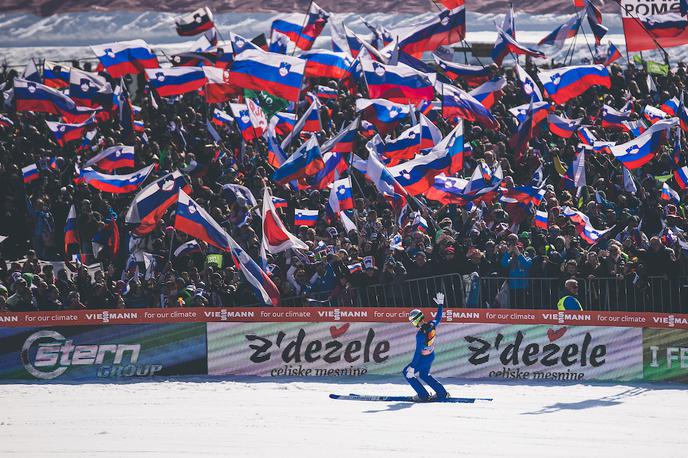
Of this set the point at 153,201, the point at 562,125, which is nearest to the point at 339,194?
the point at 153,201

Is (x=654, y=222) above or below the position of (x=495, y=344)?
above

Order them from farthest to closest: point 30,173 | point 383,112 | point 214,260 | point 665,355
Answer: point 30,173 → point 383,112 → point 214,260 → point 665,355

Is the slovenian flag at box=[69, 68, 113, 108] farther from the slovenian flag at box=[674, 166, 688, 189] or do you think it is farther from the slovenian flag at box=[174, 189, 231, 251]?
the slovenian flag at box=[674, 166, 688, 189]

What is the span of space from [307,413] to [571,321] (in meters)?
4.80

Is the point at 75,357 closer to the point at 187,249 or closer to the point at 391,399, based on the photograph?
the point at 187,249

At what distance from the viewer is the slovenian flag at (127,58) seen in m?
24.5

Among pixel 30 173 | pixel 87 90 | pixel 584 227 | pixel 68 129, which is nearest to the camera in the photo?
pixel 584 227

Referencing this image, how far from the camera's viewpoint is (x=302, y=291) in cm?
1930

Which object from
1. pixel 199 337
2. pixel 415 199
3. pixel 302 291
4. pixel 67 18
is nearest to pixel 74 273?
pixel 199 337

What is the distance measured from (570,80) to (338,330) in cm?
743

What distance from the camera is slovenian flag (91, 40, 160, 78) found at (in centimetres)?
2445

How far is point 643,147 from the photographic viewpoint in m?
20.5

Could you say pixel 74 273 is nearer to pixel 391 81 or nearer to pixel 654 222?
pixel 391 81

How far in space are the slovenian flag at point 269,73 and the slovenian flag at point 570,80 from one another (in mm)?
4795
